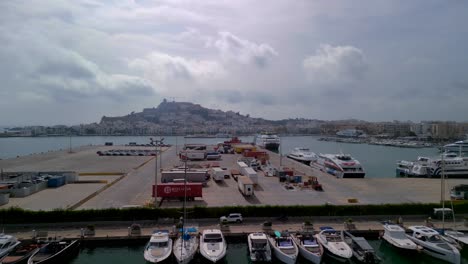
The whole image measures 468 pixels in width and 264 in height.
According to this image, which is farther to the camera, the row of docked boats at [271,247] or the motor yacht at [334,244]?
the motor yacht at [334,244]

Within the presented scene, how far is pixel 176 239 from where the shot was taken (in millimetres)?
14219

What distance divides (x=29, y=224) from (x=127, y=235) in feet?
16.7

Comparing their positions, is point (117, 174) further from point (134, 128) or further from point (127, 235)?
point (134, 128)

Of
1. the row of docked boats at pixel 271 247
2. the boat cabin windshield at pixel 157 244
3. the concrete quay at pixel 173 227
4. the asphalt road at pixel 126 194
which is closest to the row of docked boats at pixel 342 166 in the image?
the concrete quay at pixel 173 227

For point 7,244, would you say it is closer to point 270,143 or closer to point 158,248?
point 158,248

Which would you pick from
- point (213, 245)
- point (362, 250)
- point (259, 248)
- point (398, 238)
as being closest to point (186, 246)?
point (213, 245)

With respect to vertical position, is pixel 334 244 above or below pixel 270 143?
below

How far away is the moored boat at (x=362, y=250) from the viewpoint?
1278 centimetres

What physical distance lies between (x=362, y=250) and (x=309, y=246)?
198 centimetres

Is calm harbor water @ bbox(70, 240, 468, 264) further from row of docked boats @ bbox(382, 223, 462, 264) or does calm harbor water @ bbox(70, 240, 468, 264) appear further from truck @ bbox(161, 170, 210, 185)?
truck @ bbox(161, 170, 210, 185)

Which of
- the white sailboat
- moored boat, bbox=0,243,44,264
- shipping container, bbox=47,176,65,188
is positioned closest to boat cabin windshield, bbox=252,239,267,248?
the white sailboat

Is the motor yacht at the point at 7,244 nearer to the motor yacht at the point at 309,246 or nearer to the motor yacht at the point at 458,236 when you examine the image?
the motor yacht at the point at 309,246

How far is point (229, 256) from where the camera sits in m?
13.7

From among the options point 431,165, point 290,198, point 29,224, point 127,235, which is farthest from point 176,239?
point 431,165
